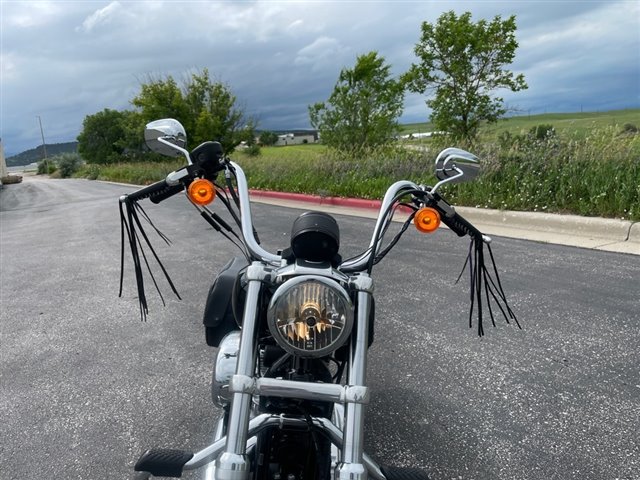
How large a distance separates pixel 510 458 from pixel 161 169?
28775 millimetres

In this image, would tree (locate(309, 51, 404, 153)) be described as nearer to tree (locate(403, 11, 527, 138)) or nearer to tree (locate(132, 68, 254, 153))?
tree (locate(403, 11, 527, 138))

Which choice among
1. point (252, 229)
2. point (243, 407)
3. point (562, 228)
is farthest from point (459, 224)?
point (562, 228)

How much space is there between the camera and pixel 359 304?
148cm

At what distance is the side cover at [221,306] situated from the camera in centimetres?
222

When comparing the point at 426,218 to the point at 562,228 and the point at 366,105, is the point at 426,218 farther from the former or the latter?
the point at 366,105

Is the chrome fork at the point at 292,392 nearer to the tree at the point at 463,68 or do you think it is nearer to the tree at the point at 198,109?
the tree at the point at 463,68

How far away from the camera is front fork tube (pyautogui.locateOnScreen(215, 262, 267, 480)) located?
133 centimetres

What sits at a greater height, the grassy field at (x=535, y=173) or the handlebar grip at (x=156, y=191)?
the handlebar grip at (x=156, y=191)

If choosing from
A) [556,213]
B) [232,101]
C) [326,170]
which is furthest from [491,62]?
[232,101]

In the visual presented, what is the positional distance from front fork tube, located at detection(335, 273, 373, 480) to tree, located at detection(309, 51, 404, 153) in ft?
52.5

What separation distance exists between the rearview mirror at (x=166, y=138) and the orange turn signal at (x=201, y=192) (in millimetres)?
216

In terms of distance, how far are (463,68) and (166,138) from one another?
1381cm

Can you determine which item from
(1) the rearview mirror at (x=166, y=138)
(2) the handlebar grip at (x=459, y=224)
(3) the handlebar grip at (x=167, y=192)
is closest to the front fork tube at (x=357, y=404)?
(2) the handlebar grip at (x=459, y=224)

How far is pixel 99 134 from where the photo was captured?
205 ft
